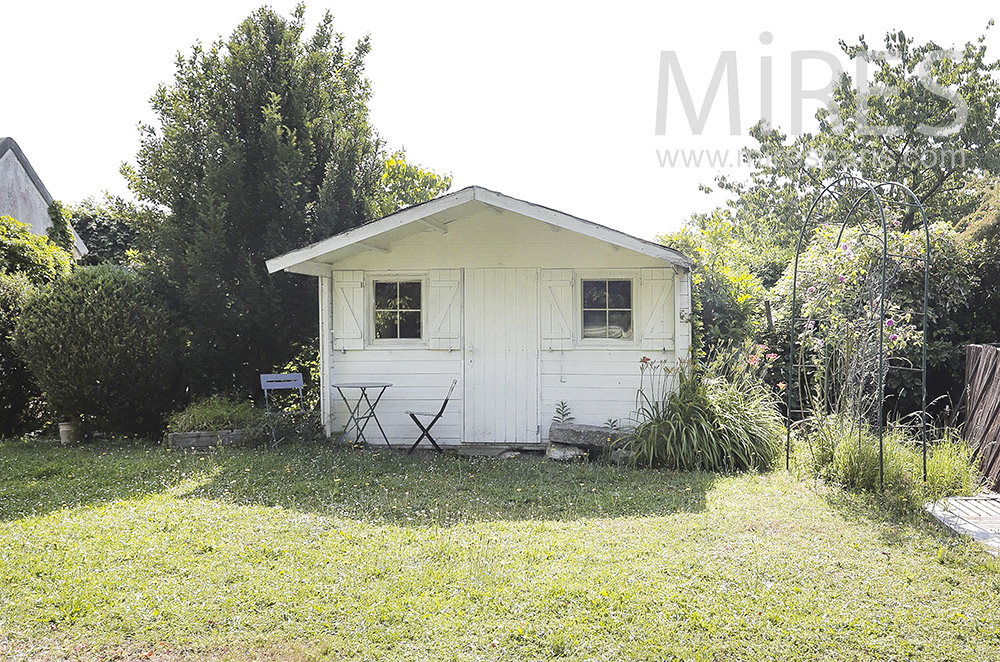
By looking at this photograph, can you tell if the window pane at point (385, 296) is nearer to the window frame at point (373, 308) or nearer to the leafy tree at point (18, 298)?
the window frame at point (373, 308)

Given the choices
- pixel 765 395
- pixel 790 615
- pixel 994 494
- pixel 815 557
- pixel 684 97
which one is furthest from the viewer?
pixel 684 97

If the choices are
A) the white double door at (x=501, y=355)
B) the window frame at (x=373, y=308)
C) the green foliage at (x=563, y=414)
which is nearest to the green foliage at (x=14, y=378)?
the window frame at (x=373, y=308)

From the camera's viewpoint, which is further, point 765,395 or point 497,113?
point 497,113

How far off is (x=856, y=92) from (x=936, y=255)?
40.8ft

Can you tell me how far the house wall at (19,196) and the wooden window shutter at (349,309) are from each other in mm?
10761

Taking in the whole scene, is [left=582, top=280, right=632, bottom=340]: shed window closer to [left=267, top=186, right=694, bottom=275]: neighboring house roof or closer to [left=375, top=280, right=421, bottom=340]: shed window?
[left=267, top=186, right=694, bottom=275]: neighboring house roof

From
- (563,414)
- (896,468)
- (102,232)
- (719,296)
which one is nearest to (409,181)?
(719,296)

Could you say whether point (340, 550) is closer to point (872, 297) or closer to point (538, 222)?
point (538, 222)

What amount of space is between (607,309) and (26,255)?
26.8ft

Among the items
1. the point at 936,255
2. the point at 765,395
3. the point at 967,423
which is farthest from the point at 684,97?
the point at 967,423

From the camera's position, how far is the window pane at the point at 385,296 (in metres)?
8.53

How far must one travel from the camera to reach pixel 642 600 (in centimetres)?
364

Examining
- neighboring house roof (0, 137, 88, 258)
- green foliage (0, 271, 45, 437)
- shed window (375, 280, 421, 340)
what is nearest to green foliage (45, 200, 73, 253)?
neighboring house roof (0, 137, 88, 258)

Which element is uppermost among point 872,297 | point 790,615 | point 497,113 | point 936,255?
point 497,113
